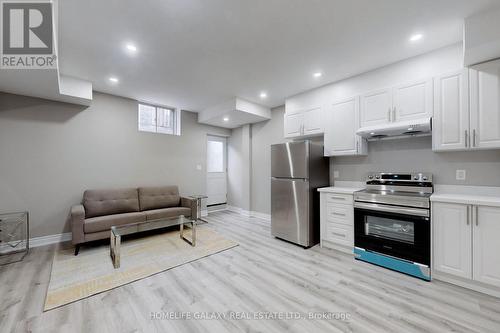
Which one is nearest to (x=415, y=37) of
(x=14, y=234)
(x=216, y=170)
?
(x=216, y=170)

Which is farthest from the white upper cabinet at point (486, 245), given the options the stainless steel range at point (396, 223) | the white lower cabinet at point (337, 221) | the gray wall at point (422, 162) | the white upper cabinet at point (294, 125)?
the white upper cabinet at point (294, 125)

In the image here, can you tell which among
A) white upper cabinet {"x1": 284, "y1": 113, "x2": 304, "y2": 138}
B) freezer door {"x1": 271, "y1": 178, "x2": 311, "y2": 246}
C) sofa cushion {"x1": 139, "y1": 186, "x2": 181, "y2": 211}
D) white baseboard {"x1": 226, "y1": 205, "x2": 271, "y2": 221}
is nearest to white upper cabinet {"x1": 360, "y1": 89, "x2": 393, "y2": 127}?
white upper cabinet {"x1": 284, "y1": 113, "x2": 304, "y2": 138}

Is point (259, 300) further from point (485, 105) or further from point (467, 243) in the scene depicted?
point (485, 105)

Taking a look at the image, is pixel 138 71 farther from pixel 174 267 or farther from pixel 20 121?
pixel 174 267

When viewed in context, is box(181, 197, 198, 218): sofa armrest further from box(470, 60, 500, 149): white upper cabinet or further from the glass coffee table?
box(470, 60, 500, 149): white upper cabinet

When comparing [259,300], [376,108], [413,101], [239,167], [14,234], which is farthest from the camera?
[239,167]

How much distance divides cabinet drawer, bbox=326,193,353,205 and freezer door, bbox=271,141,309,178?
0.48 m

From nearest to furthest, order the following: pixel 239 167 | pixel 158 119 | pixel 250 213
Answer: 1. pixel 158 119
2. pixel 250 213
3. pixel 239 167

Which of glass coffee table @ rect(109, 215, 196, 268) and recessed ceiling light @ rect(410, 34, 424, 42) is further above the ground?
recessed ceiling light @ rect(410, 34, 424, 42)

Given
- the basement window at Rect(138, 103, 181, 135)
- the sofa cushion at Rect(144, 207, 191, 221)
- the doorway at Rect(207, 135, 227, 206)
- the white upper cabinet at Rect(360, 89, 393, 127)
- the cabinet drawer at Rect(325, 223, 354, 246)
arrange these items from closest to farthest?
the white upper cabinet at Rect(360, 89, 393, 127), the cabinet drawer at Rect(325, 223, 354, 246), the sofa cushion at Rect(144, 207, 191, 221), the basement window at Rect(138, 103, 181, 135), the doorway at Rect(207, 135, 227, 206)

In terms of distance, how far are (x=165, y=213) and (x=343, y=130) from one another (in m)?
3.55

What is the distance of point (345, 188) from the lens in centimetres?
334

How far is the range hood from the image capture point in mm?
2436

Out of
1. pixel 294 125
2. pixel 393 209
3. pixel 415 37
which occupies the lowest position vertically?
pixel 393 209
